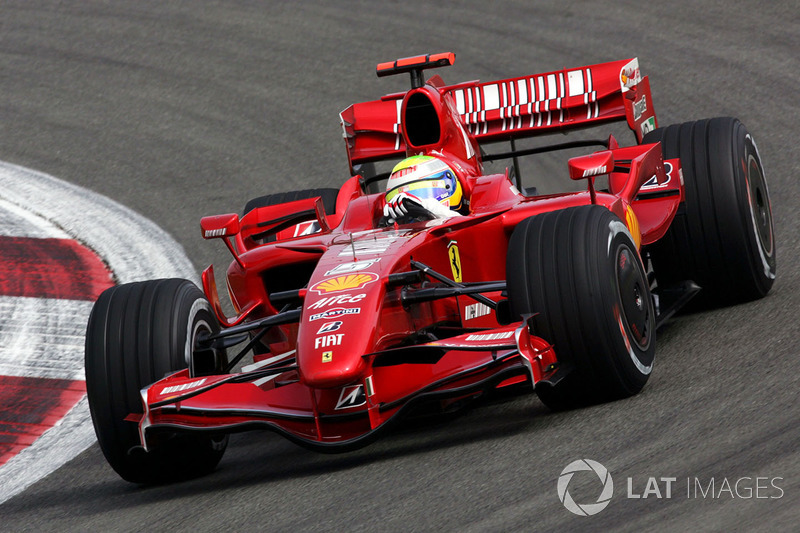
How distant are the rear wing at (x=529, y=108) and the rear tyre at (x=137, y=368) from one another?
11.2 feet

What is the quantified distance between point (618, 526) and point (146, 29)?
1436 centimetres

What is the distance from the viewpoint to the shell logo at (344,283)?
6.10 metres

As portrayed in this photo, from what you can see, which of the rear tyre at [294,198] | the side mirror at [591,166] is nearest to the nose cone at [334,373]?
the side mirror at [591,166]

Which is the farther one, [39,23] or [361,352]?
[39,23]

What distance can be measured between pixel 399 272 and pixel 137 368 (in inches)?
56.1

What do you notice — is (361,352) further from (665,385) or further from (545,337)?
(665,385)

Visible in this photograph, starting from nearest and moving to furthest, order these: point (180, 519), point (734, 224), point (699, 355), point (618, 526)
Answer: point (618, 526) → point (180, 519) → point (699, 355) → point (734, 224)

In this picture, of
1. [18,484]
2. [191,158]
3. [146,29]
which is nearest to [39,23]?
[146,29]

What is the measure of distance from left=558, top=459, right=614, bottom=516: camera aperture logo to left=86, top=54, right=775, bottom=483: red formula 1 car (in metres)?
0.62

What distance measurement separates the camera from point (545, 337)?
19.5 ft


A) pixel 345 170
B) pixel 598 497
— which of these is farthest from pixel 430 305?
pixel 345 170

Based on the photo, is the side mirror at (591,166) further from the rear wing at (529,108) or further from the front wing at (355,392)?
the rear wing at (529,108)

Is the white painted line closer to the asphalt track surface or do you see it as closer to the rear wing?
the asphalt track surface

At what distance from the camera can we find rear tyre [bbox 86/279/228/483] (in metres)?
6.13
